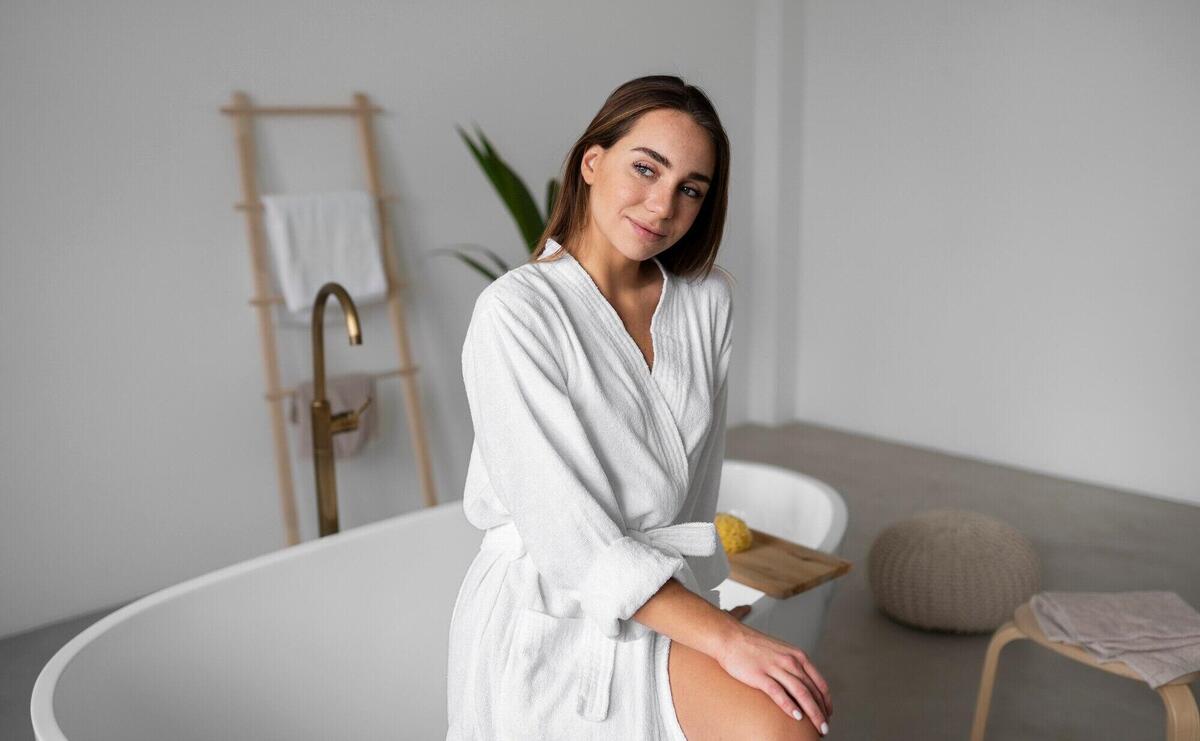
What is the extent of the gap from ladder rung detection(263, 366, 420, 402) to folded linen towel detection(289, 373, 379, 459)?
0.09 ft

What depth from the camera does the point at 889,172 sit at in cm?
469

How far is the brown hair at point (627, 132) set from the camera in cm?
131

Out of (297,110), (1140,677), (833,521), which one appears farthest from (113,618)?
(297,110)

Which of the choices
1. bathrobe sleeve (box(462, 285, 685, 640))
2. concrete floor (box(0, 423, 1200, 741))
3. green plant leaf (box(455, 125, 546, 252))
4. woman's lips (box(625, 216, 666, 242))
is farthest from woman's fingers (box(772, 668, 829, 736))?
green plant leaf (box(455, 125, 546, 252))

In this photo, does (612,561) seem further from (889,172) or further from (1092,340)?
(889,172)

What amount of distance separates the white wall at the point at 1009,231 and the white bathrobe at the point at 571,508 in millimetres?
3131

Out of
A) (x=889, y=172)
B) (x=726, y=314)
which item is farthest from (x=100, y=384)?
(x=889, y=172)

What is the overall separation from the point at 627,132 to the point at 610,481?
0.43m

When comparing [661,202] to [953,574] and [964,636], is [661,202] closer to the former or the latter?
[953,574]

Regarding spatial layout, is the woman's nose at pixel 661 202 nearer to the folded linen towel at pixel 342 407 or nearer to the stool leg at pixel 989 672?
the stool leg at pixel 989 672

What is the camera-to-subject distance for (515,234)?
4066 mm

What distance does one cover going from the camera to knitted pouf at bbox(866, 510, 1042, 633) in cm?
279

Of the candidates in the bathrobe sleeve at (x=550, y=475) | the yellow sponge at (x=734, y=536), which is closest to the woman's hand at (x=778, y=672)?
the bathrobe sleeve at (x=550, y=475)

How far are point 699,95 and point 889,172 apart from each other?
361 cm
